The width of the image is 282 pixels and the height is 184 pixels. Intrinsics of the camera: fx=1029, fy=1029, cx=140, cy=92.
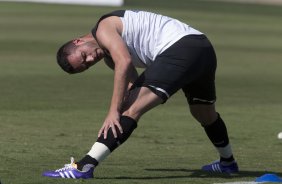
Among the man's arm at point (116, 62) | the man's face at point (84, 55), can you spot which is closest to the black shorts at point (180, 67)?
the man's arm at point (116, 62)

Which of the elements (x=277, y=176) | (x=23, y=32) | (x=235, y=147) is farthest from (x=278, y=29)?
(x=277, y=176)

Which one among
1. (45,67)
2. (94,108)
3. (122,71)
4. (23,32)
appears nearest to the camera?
(122,71)

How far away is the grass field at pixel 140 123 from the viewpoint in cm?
995

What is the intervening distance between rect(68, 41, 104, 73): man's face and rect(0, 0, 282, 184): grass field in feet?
3.27

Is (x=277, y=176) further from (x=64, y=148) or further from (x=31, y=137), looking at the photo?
(x=31, y=137)

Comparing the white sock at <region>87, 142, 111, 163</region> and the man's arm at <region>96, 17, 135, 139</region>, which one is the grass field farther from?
the man's arm at <region>96, 17, 135, 139</region>

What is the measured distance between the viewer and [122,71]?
871 cm

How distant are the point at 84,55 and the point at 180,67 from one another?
85cm

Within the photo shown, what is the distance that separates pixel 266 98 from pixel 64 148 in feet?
27.4

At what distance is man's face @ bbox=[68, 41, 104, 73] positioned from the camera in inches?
354

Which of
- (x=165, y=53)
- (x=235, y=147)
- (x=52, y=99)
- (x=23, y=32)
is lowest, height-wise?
(x=23, y=32)

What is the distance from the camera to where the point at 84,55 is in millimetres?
9016

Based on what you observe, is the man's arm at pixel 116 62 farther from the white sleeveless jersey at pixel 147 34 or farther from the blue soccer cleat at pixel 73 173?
the blue soccer cleat at pixel 73 173

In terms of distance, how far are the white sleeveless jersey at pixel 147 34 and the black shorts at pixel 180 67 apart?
0.08m
